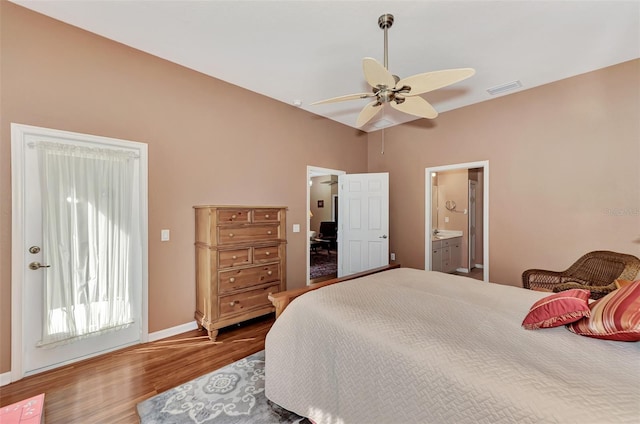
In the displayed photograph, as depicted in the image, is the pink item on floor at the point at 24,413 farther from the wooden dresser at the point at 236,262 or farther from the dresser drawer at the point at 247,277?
the dresser drawer at the point at 247,277

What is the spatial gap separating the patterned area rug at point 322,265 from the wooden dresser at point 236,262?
2.17m

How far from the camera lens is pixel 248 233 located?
3053 mm

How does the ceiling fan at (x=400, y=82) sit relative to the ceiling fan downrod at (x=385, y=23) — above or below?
below

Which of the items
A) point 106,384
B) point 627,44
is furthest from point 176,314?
point 627,44

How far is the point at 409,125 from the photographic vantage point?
459 cm

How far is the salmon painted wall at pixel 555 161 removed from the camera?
278 centimetres

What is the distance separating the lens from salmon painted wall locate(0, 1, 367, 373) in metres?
2.12

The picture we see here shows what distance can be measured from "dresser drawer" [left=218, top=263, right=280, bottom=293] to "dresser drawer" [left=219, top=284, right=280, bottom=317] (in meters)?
0.09

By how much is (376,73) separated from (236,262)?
232cm

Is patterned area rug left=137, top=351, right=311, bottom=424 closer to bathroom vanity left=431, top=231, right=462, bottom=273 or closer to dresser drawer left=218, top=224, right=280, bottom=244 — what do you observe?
dresser drawer left=218, top=224, right=280, bottom=244

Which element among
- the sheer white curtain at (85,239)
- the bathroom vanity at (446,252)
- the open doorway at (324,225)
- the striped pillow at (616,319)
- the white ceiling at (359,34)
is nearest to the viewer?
the striped pillow at (616,319)

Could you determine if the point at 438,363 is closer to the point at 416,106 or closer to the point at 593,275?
the point at 416,106

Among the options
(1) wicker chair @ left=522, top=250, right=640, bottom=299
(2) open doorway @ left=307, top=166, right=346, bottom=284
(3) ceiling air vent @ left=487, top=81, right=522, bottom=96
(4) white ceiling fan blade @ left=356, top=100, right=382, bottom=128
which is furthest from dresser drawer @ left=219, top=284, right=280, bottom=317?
(3) ceiling air vent @ left=487, top=81, right=522, bottom=96

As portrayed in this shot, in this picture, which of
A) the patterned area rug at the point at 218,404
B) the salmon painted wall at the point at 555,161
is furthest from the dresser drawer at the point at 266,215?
the salmon painted wall at the point at 555,161
